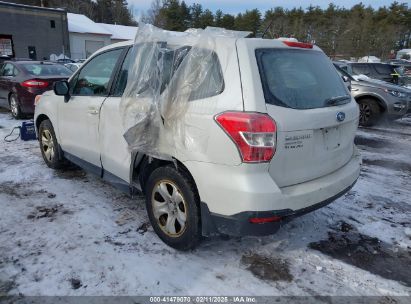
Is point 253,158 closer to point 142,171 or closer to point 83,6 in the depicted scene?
point 142,171

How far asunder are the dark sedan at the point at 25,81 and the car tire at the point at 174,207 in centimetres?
668

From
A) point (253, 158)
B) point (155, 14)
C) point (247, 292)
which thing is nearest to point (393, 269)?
point (247, 292)

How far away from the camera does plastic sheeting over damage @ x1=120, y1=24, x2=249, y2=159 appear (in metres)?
2.87

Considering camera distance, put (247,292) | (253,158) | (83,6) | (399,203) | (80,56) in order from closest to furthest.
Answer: (253,158), (247,292), (399,203), (80,56), (83,6)

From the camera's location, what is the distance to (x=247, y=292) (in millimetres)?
2754

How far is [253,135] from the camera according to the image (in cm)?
257

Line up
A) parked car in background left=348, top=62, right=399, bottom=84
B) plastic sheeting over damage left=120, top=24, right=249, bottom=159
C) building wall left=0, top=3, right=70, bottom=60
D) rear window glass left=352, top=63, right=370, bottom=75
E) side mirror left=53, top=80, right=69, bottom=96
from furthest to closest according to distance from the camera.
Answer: building wall left=0, top=3, right=70, bottom=60 → parked car in background left=348, top=62, right=399, bottom=84 → rear window glass left=352, top=63, right=370, bottom=75 → side mirror left=53, top=80, right=69, bottom=96 → plastic sheeting over damage left=120, top=24, right=249, bottom=159

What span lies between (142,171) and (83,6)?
7898 centimetres

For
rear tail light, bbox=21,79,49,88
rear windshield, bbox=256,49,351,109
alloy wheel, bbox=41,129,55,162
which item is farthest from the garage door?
rear windshield, bbox=256,49,351,109

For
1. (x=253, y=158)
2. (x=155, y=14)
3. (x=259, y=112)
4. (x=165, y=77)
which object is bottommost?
(x=253, y=158)

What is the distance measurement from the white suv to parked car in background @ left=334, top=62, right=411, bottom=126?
6662mm

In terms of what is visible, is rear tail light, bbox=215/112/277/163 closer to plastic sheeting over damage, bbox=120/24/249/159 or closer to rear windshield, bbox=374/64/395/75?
plastic sheeting over damage, bbox=120/24/249/159

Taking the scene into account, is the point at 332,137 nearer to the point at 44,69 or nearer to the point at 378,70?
the point at 44,69

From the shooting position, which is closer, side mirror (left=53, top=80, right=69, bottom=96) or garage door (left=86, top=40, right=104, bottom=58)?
side mirror (left=53, top=80, right=69, bottom=96)
